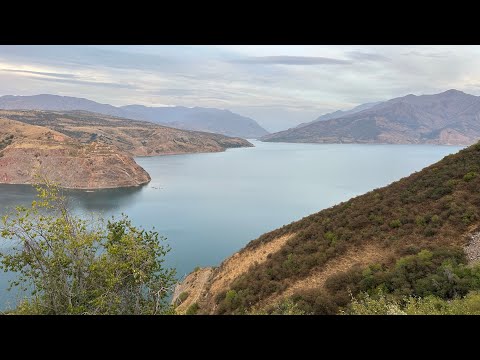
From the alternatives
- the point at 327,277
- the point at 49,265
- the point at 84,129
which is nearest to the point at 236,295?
the point at 327,277

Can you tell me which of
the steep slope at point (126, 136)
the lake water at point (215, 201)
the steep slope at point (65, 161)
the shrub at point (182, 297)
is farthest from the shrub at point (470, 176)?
the steep slope at point (126, 136)

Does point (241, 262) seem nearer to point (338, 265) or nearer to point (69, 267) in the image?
point (338, 265)

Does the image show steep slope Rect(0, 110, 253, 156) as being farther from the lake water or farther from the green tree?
the green tree

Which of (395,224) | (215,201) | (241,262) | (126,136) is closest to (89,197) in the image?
(215,201)

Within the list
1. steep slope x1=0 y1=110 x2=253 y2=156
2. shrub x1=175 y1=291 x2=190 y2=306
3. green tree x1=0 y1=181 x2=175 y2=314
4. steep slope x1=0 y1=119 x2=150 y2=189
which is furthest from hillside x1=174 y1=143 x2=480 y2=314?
steep slope x1=0 y1=110 x2=253 y2=156
